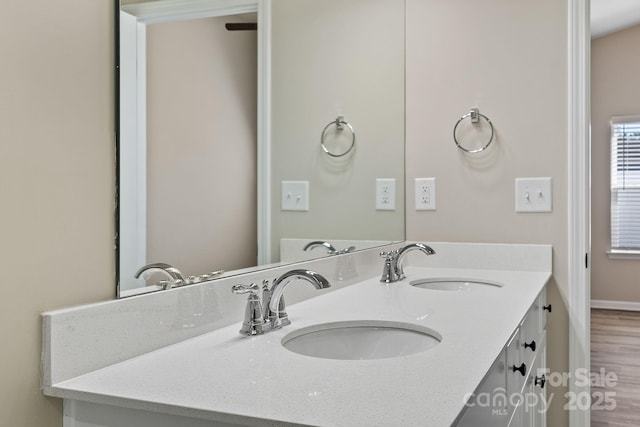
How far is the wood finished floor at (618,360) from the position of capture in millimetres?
2750

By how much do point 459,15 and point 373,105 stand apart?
500 mm

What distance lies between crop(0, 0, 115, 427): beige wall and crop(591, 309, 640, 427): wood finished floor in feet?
8.58

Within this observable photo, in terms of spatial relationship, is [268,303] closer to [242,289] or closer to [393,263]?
[242,289]

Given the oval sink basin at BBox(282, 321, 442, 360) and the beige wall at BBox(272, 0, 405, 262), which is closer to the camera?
the oval sink basin at BBox(282, 321, 442, 360)

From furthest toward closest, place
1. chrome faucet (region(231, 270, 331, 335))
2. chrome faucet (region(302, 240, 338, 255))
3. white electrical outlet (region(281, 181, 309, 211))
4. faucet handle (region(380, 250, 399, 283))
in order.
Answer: faucet handle (region(380, 250, 399, 283))
chrome faucet (region(302, 240, 338, 255))
white electrical outlet (region(281, 181, 309, 211))
chrome faucet (region(231, 270, 331, 335))

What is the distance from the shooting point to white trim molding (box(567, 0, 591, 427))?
192 centimetres

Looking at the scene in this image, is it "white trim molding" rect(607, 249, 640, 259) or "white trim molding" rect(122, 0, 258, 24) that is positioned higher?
"white trim molding" rect(122, 0, 258, 24)

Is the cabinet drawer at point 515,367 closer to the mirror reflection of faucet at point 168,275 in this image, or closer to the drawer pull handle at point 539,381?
the drawer pull handle at point 539,381

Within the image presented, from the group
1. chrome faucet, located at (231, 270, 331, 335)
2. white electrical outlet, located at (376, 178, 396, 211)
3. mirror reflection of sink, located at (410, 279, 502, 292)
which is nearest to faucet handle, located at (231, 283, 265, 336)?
chrome faucet, located at (231, 270, 331, 335)

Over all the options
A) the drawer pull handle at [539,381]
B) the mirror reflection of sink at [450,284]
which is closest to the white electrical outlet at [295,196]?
the mirror reflection of sink at [450,284]

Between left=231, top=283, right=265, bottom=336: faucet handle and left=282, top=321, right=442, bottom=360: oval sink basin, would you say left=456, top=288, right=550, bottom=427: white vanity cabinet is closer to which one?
left=282, top=321, right=442, bottom=360: oval sink basin

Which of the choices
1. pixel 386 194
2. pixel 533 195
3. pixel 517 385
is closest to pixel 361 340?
pixel 517 385

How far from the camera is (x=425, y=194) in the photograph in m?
2.17

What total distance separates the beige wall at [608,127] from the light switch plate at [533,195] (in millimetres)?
4089
